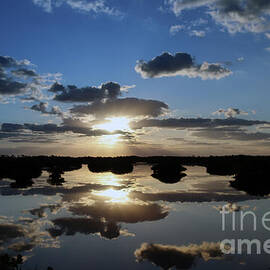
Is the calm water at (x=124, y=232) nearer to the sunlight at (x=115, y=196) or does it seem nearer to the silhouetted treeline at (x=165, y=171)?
the sunlight at (x=115, y=196)

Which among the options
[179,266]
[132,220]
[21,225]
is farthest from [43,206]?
[179,266]

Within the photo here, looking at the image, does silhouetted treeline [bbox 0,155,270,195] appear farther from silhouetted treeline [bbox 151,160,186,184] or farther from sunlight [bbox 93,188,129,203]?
sunlight [bbox 93,188,129,203]

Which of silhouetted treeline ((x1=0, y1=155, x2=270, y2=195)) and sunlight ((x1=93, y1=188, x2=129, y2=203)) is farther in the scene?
silhouetted treeline ((x1=0, y1=155, x2=270, y2=195))

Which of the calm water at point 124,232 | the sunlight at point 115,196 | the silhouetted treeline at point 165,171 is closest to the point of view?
the calm water at point 124,232

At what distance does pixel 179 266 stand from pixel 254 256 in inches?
127

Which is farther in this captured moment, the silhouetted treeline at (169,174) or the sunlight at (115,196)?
the silhouetted treeline at (169,174)

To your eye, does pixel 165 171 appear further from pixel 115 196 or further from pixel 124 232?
pixel 124 232

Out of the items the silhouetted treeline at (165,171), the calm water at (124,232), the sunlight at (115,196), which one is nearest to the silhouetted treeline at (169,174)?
the silhouetted treeline at (165,171)

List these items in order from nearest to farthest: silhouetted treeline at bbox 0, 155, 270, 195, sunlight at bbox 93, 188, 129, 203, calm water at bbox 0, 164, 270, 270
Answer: calm water at bbox 0, 164, 270, 270 → sunlight at bbox 93, 188, 129, 203 → silhouetted treeline at bbox 0, 155, 270, 195

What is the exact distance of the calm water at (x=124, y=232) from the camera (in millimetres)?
11828

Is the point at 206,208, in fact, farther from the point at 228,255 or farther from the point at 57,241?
the point at 57,241

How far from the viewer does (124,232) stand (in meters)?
15.7

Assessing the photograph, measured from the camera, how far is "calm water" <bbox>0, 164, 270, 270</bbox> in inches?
466

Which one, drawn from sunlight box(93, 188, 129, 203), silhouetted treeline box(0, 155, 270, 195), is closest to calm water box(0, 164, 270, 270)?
sunlight box(93, 188, 129, 203)
